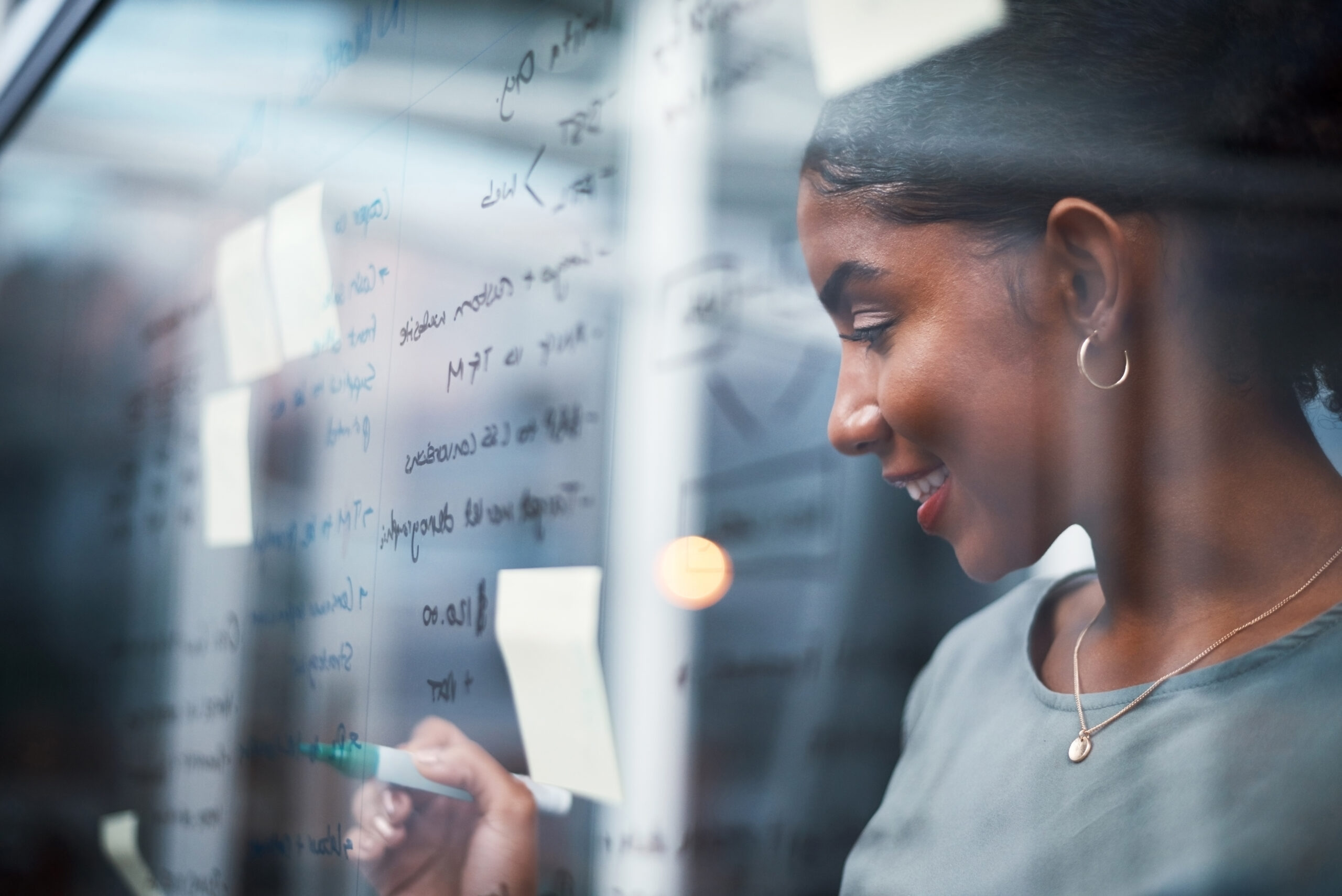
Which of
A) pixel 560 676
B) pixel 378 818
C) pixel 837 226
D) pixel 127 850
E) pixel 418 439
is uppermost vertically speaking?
pixel 837 226

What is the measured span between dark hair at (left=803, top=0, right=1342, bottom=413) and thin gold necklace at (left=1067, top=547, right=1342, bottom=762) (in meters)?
0.05

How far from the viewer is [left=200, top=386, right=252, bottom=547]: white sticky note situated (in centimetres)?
88

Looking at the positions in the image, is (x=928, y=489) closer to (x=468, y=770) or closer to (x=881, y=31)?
(x=881, y=31)

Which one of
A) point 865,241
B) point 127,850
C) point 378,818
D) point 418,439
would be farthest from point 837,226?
point 127,850

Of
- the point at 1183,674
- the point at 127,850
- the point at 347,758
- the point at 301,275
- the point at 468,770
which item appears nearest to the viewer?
the point at 1183,674

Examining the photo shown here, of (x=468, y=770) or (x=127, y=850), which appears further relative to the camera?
(x=127, y=850)

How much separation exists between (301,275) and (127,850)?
61cm

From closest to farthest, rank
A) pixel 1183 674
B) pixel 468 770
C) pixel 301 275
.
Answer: pixel 1183 674 < pixel 468 770 < pixel 301 275

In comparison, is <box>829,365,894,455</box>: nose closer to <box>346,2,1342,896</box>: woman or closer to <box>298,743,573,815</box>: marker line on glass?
<box>346,2,1342,896</box>: woman

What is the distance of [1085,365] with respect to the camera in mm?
321

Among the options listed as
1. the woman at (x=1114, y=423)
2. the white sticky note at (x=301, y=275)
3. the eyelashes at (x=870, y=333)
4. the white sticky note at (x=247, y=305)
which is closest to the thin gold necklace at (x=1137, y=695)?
the woman at (x=1114, y=423)

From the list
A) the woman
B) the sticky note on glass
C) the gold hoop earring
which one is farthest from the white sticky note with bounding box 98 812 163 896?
the gold hoop earring

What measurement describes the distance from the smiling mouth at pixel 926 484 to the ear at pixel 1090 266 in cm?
7

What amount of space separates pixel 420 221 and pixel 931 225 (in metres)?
0.43
